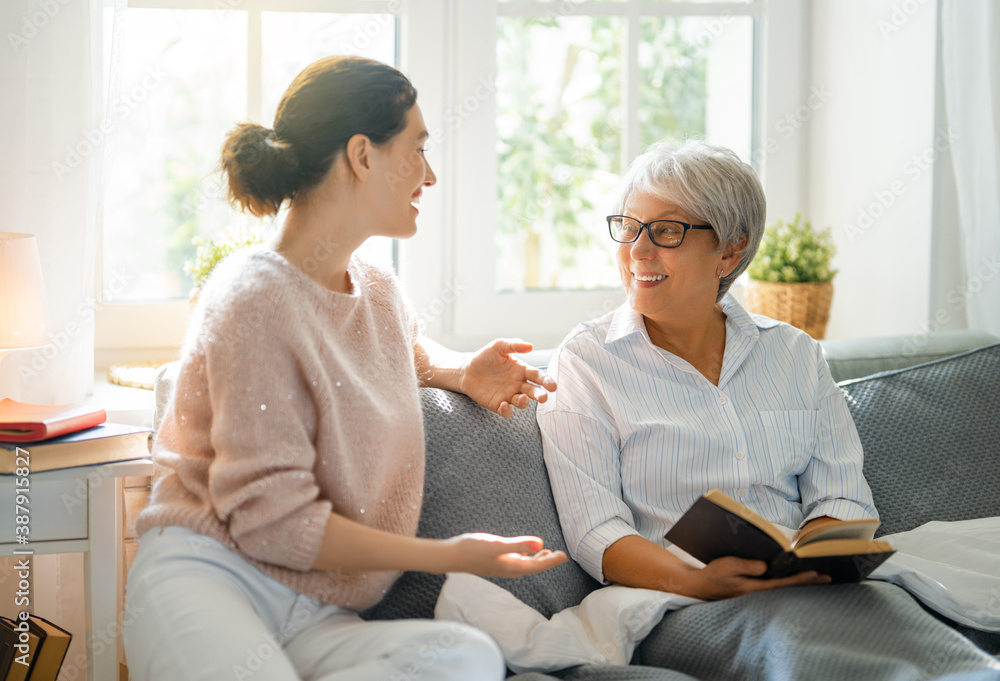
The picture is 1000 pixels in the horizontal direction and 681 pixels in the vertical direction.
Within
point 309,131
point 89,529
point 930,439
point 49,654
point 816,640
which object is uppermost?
point 309,131

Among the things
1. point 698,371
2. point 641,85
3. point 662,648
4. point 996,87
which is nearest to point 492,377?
point 698,371

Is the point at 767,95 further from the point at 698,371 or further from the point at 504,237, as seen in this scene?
the point at 698,371

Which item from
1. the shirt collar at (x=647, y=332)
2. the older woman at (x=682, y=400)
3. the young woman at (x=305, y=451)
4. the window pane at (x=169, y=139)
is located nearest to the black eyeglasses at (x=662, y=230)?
the older woman at (x=682, y=400)

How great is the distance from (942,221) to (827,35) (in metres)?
0.67

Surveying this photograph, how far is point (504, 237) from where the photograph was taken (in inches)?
104

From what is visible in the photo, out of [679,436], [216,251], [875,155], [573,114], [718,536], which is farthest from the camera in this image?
[573,114]

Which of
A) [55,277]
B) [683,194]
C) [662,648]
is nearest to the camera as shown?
[662,648]

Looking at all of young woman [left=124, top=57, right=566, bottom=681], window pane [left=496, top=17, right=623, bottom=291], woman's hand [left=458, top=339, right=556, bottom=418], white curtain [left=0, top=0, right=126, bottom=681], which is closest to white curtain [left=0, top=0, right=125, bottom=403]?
white curtain [left=0, top=0, right=126, bottom=681]

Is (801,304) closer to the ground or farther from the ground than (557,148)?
closer to the ground

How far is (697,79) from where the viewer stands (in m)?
2.67

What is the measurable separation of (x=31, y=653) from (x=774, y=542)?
129 cm

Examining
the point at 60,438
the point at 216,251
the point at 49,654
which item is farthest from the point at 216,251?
the point at 49,654

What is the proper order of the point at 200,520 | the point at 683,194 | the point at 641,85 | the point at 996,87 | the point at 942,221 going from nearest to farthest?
the point at 200,520 → the point at 683,194 → the point at 996,87 → the point at 942,221 → the point at 641,85

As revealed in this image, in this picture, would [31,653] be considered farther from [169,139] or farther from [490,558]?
[169,139]
